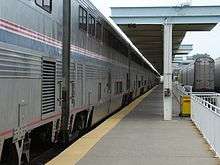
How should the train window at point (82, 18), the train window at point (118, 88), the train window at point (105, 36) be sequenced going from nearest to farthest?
1. the train window at point (82, 18)
2. the train window at point (105, 36)
3. the train window at point (118, 88)

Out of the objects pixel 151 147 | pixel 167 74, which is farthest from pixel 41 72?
pixel 167 74

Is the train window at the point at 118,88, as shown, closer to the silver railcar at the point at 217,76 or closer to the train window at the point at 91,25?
the train window at the point at 91,25

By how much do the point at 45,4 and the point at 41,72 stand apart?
1.23m

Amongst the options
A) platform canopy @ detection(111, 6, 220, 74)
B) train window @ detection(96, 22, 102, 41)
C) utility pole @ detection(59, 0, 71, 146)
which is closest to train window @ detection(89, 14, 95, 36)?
train window @ detection(96, 22, 102, 41)

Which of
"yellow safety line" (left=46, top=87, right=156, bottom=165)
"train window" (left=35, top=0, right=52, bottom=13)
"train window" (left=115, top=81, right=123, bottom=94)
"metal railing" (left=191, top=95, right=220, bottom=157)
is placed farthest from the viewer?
"train window" (left=115, top=81, right=123, bottom=94)

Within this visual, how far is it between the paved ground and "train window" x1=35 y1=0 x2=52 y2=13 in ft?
8.90

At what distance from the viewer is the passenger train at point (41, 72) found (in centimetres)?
646

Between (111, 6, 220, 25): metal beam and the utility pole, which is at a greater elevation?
(111, 6, 220, 25): metal beam

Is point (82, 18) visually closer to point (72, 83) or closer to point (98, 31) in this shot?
point (72, 83)

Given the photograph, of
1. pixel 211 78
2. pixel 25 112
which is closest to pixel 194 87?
pixel 211 78

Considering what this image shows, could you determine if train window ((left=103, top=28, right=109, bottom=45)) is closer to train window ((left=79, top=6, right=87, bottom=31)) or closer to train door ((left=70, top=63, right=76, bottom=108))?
train window ((left=79, top=6, right=87, bottom=31))

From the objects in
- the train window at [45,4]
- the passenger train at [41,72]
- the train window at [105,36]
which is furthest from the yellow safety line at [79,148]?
the train window at [105,36]

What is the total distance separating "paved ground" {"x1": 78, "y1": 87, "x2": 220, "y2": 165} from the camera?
866cm

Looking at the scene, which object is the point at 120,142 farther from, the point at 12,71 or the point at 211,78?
the point at 211,78
